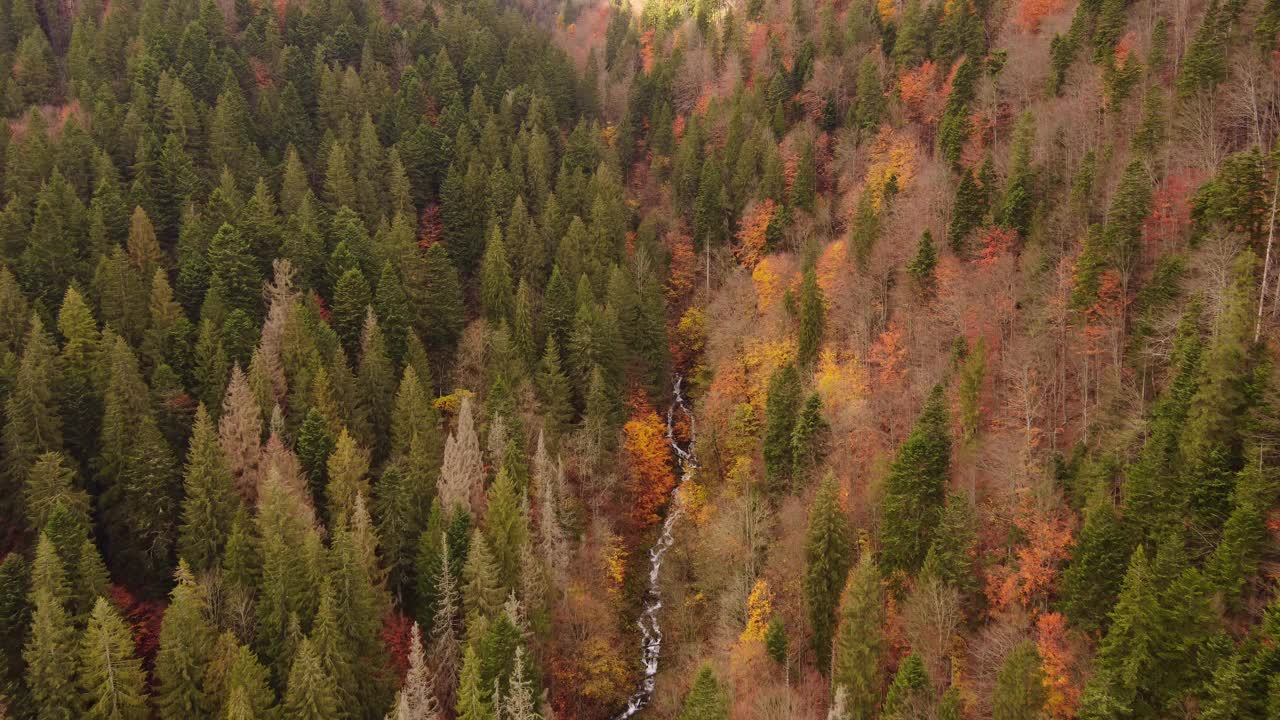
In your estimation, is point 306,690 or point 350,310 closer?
point 306,690

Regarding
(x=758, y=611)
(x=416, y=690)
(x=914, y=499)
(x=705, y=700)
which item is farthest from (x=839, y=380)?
(x=416, y=690)

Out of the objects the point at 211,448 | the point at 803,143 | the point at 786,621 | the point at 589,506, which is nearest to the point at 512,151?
the point at 803,143

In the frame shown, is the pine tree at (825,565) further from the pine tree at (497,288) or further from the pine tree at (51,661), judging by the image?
the pine tree at (51,661)

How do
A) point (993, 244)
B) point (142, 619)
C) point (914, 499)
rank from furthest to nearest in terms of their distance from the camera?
point (993, 244) → point (142, 619) → point (914, 499)

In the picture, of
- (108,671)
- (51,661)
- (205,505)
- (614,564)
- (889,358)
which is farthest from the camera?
(889,358)

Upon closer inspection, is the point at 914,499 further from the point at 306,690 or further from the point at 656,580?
the point at 306,690

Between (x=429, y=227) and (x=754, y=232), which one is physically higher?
(x=754, y=232)

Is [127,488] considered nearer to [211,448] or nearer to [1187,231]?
[211,448]
